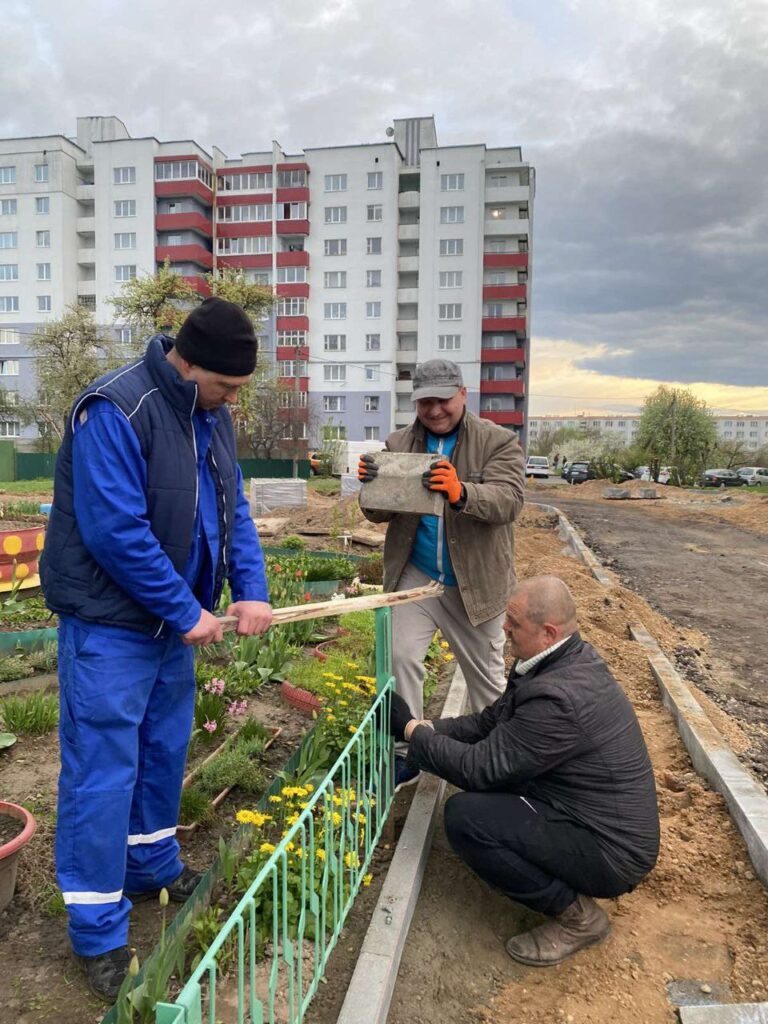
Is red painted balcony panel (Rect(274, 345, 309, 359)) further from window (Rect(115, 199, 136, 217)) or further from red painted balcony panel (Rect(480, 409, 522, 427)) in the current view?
window (Rect(115, 199, 136, 217))

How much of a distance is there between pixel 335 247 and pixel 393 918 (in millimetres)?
53068

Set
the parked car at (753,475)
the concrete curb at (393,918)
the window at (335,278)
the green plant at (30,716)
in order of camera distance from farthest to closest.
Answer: the window at (335,278) < the parked car at (753,475) < the green plant at (30,716) < the concrete curb at (393,918)

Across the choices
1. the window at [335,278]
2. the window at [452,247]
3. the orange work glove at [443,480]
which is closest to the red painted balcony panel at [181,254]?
the window at [335,278]

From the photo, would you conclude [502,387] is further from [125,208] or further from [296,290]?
[125,208]

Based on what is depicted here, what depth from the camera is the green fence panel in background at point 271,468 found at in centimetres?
3756

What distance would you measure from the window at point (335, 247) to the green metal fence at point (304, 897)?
5182 cm

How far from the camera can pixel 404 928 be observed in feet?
8.16

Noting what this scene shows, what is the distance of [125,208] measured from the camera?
51.5 m

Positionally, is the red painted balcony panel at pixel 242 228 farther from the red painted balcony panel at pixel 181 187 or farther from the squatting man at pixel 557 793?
the squatting man at pixel 557 793

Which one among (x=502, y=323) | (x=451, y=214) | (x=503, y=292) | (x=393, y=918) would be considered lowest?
(x=393, y=918)

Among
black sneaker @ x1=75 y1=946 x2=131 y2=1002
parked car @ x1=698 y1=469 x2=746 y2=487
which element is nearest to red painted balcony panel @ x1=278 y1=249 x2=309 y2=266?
parked car @ x1=698 y1=469 x2=746 y2=487

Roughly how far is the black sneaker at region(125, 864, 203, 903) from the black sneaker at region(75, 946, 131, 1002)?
1.34ft

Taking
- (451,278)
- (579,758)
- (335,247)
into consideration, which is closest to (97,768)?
(579,758)

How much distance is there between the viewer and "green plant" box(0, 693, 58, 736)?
12.3ft
